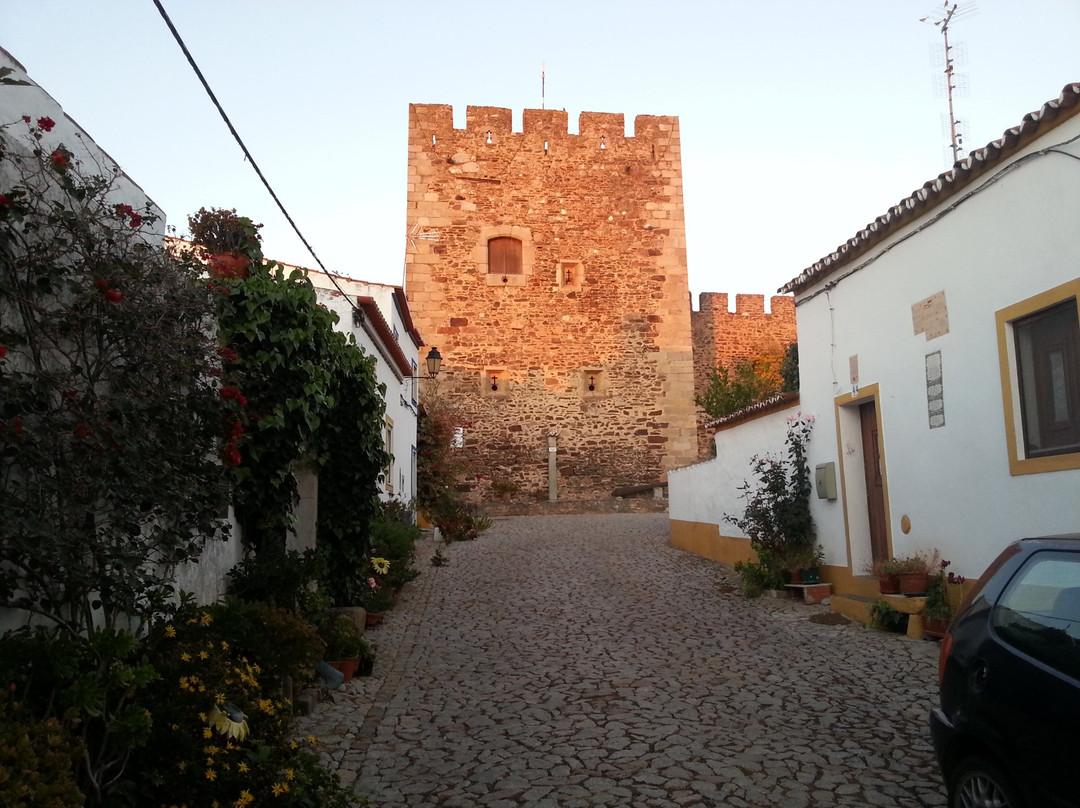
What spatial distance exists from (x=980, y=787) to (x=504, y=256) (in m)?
19.8

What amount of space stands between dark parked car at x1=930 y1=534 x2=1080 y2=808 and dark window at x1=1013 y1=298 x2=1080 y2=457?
3367 millimetres

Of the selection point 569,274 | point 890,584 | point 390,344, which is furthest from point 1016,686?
point 569,274

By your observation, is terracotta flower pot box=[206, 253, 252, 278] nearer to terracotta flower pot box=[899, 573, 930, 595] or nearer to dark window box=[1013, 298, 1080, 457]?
dark window box=[1013, 298, 1080, 457]

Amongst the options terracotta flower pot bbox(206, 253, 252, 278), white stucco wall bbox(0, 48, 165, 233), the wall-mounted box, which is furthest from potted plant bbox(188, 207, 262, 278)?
the wall-mounted box

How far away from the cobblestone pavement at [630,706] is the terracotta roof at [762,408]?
7.82ft

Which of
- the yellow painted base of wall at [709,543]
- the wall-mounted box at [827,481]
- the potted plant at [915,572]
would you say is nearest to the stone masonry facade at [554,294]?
the yellow painted base of wall at [709,543]

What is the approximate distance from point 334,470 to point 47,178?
180 inches

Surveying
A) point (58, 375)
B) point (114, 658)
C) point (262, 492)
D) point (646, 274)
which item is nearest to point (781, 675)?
point (262, 492)

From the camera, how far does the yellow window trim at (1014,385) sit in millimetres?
6301

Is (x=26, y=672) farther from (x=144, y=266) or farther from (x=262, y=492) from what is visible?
(x=262, y=492)

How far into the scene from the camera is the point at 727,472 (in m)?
A: 12.3

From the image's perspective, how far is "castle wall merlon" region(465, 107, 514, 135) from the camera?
22.2m

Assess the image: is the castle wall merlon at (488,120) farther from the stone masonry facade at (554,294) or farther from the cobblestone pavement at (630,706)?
the cobblestone pavement at (630,706)

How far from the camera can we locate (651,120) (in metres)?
23.1
